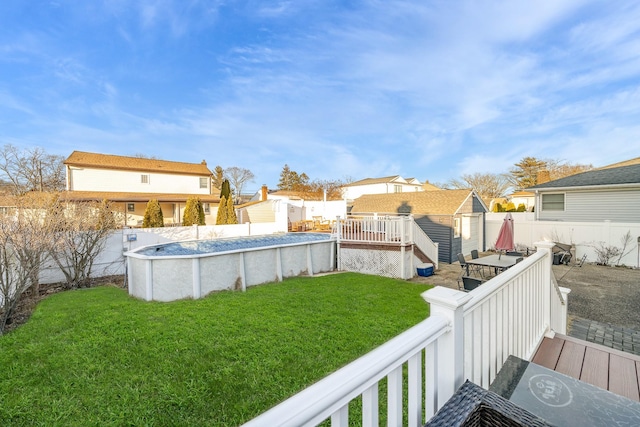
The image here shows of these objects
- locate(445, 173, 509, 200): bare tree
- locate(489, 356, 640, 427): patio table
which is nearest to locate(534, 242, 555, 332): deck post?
locate(489, 356, 640, 427): patio table

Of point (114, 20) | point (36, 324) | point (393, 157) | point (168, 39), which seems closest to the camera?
point (36, 324)

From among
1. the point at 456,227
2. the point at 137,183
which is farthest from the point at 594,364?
the point at 137,183

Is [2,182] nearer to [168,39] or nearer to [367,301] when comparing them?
[168,39]

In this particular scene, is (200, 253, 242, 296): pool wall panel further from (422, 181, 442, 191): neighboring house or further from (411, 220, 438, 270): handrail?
(422, 181, 442, 191): neighboring house

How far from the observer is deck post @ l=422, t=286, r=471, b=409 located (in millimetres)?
1520

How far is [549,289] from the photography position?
3777 millimetres

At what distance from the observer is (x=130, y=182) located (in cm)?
2116

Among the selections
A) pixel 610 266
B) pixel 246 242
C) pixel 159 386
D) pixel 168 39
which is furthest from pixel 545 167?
pixel 159 386

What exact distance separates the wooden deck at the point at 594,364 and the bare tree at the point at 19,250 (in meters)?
8.68

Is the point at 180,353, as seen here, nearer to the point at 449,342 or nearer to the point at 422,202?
the point at 449,342

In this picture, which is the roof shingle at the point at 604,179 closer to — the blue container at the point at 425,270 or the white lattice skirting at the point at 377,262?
the blue container at the point at 425,270

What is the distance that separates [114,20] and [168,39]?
1.88 meters

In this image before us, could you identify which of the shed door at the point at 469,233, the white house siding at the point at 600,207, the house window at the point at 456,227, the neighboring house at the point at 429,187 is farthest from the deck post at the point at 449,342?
the neighboring house at the point at 429,187

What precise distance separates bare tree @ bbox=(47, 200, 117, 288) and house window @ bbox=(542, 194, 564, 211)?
19647 millimetres
